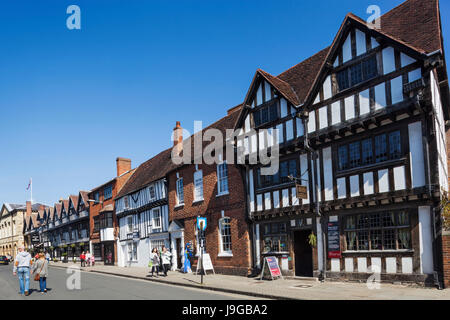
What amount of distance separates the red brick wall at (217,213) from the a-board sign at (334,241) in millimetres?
5024

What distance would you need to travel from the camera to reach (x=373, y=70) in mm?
14312

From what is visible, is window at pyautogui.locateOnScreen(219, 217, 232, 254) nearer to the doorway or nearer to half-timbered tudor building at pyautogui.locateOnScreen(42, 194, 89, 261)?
the doorway

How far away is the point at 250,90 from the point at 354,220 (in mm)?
7929

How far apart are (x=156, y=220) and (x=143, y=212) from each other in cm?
256

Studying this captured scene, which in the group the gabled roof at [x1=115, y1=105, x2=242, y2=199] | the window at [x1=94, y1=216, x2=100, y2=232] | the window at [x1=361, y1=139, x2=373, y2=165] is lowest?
the window at [x1=94, y1=216, x2=100, y2=232]

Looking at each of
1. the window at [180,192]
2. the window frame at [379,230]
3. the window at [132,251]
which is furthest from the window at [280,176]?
the window at [132,251]

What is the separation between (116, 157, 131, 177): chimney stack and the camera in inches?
1624

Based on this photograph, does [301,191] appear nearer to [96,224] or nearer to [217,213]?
[217,213]

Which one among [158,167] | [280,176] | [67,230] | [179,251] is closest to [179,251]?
[179,251]

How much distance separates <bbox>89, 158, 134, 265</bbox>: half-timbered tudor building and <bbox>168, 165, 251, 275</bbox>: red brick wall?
13.9 meters

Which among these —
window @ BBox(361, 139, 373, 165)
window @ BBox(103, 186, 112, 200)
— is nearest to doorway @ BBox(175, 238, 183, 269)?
window @ BBox(361, 139, 373, 165)

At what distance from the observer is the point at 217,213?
2227 cm
